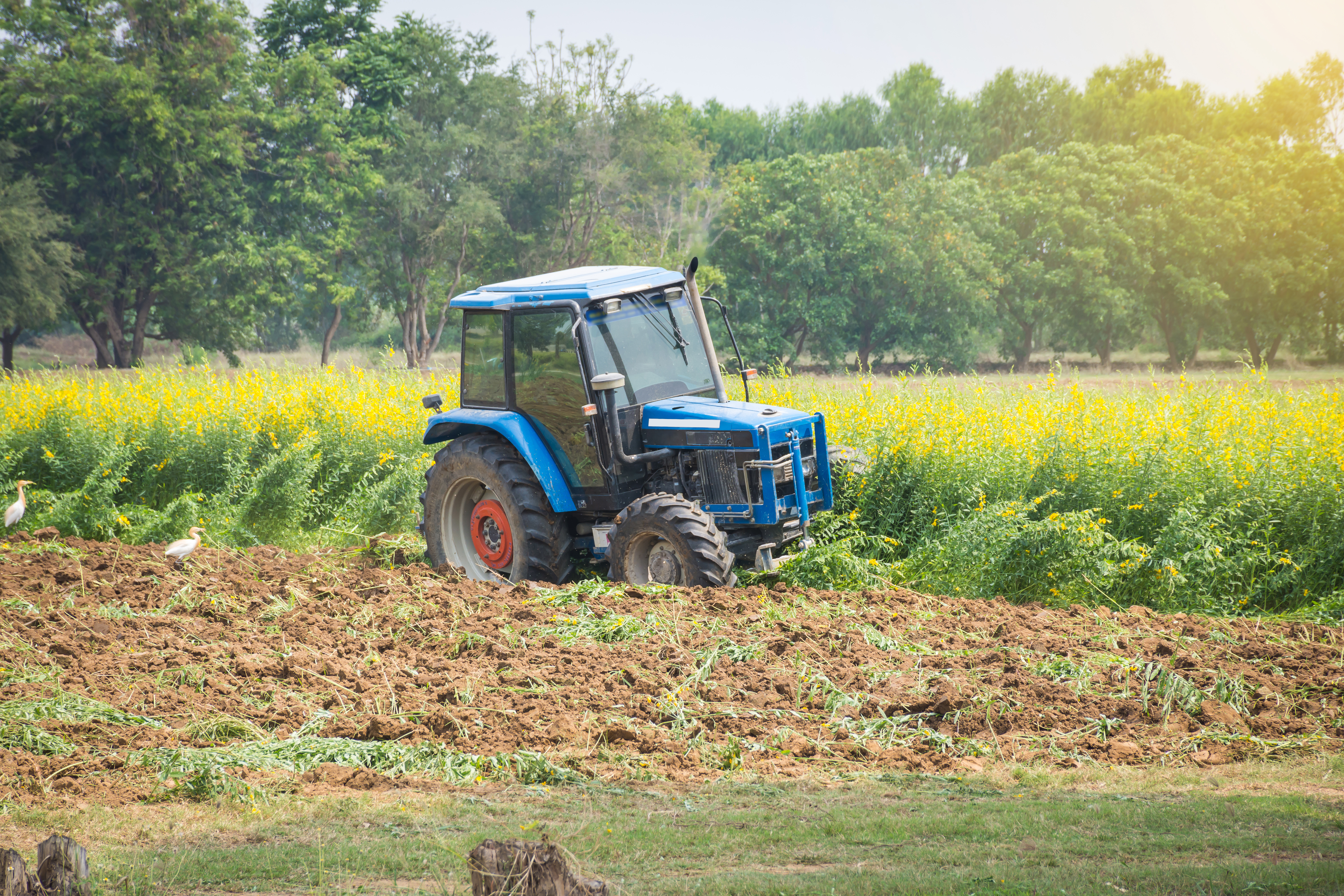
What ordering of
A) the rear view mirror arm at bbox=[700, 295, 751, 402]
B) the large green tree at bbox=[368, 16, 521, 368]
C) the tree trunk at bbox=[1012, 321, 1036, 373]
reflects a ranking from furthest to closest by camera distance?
the tree trunk at bbox=[1012, 321, 1036, 373] < the large green tree at bbox=[368, 16, 521, 368] < the rear view mirror arm at bbox=[700, 295, 751, 402]

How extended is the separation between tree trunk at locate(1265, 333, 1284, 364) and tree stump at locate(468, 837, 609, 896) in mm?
39608

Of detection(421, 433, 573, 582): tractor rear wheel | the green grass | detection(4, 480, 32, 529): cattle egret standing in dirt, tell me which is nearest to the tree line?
detection(4, 480, 32, 529): cattle egret standing in dirt

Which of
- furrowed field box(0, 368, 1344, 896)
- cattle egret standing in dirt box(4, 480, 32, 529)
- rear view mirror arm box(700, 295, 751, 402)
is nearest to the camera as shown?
furrowed field box(0, 368, 1344, 896)

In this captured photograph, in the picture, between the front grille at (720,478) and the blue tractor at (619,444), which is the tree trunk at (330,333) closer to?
the blue tractor at (619,444)

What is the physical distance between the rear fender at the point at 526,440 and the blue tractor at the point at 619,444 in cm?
2

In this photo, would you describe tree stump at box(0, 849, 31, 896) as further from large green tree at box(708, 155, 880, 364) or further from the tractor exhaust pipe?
large green tree at box(708, 155, 880, 364)

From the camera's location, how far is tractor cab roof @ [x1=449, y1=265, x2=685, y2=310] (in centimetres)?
784

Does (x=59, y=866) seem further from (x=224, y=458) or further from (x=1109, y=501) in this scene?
(x=224, y=458)

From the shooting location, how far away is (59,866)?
2.78 meters

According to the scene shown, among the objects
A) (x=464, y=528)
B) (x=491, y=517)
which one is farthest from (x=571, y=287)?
(x=464, y=528)

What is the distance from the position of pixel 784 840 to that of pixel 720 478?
394 centimetres

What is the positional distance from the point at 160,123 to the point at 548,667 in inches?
1188

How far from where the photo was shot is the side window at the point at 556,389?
7.93m

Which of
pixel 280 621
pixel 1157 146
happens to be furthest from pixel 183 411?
pixel 1157 146
